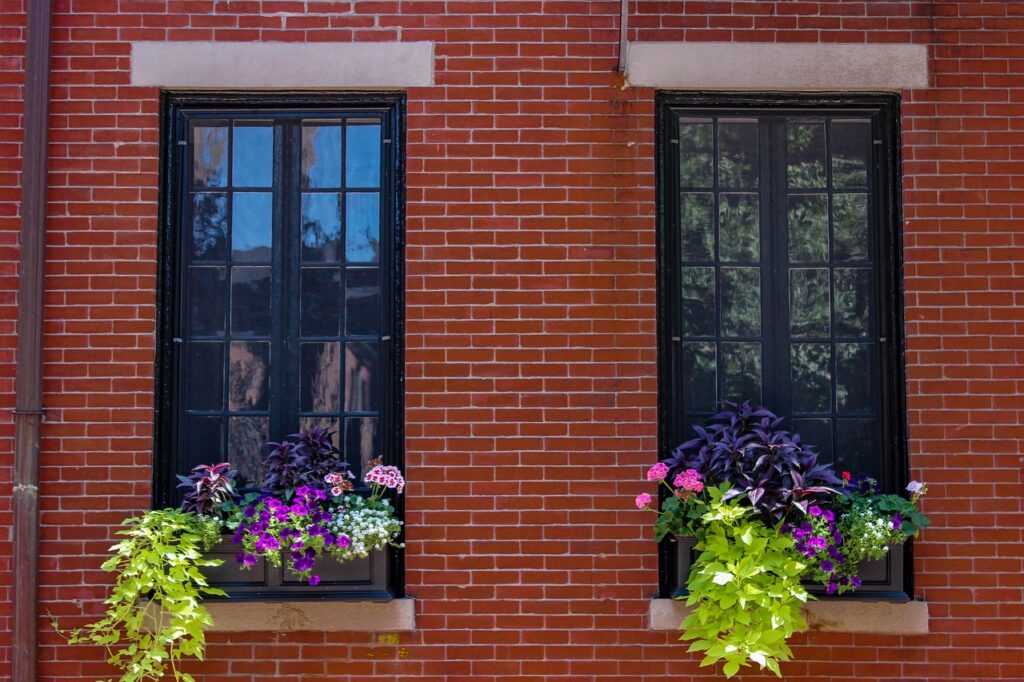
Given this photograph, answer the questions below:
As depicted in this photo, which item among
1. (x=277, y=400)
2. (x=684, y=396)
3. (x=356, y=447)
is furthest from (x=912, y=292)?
(x=277, y=400)

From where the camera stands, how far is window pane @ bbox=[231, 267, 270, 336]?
5809 millimetres

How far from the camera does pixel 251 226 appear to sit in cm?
587

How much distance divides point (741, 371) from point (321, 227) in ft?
8.37

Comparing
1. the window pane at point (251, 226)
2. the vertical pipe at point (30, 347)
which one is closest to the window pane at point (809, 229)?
the window pane at point (251, 226)

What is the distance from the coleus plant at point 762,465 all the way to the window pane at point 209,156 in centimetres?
304

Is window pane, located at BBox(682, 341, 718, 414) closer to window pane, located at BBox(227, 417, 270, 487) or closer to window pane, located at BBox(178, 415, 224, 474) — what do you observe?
window pane, located at BBox(227, 417, 270, 487)

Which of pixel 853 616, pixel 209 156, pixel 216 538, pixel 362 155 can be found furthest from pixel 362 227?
pixel 853 616

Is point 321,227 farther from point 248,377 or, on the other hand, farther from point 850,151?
point 850,151

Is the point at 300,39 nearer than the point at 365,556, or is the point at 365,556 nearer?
the point at 365,556

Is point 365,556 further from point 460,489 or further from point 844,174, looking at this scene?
point 844,174

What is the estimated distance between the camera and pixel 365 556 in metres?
5.33

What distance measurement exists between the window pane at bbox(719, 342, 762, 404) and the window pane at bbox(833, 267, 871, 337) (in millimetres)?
508

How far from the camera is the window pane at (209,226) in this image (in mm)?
5852

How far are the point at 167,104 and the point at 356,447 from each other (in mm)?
2240
